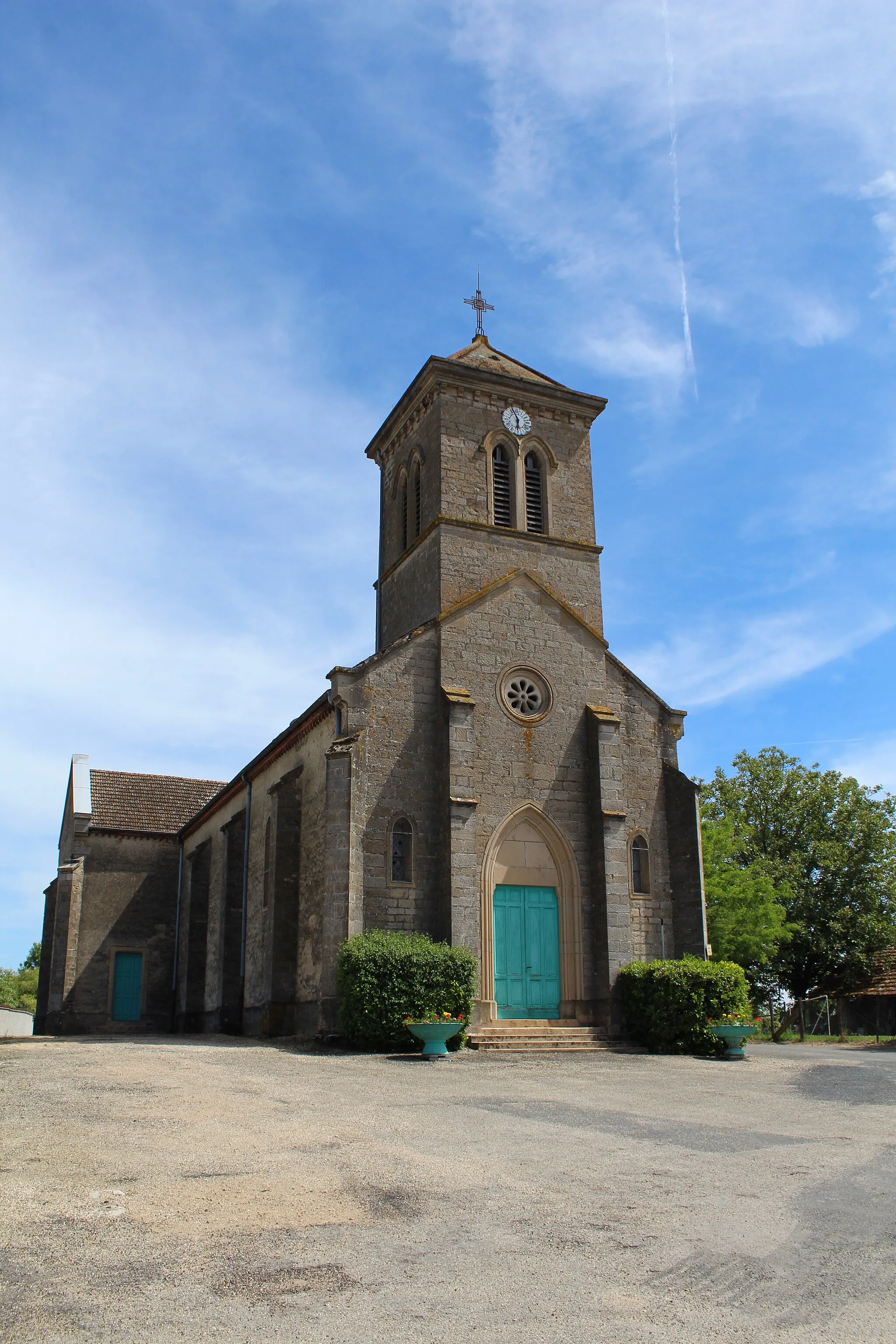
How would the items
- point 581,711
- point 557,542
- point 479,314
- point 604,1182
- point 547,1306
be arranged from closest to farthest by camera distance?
point 547,1306 < point 604,1182 < point 581,711 < point 557,542 < point 479,314

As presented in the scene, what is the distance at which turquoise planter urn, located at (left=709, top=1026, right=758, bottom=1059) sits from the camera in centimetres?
1814

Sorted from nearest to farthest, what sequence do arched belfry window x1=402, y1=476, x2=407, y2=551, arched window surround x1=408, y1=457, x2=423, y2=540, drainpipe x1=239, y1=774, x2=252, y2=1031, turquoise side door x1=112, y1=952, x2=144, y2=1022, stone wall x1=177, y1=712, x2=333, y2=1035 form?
stone wall x1=177, y1=712, x2=333, y2=1035
arched window surround x1=408, y1=457, x2=423, y2=540
drainpipe x1=239, y1=774, x2=252, y2=1031
arched belfry window x1=402, y1=476, x2=407, y2=551
turquoise side door x1=112, y1=952, x2=144, y2=1022

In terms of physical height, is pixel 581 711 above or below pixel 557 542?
below

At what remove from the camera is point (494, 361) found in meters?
26.7

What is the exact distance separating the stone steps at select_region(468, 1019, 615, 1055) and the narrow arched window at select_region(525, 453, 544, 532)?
11.4m

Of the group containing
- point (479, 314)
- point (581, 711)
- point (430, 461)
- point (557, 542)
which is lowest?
point (581, 711)

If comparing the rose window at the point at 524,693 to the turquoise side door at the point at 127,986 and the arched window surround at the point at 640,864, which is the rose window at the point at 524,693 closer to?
the arched window surround at the point at 640,864

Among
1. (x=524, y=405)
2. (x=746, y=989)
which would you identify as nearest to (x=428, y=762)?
(x=746, y=989)

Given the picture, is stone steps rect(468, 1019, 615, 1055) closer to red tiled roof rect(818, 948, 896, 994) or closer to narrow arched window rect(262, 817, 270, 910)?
narrow arched window rect(262, 817, 270, 910)

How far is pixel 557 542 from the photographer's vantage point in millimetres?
24969

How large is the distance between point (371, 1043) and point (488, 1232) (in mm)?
12216

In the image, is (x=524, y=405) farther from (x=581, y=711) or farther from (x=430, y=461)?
(x=581, y=711)

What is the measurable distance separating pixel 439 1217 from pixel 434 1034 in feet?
35.2

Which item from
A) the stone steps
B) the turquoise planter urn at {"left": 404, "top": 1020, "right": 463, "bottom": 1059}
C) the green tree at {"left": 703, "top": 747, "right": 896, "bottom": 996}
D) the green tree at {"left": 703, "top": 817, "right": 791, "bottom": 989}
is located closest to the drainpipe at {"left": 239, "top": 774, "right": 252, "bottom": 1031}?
the stone steps
